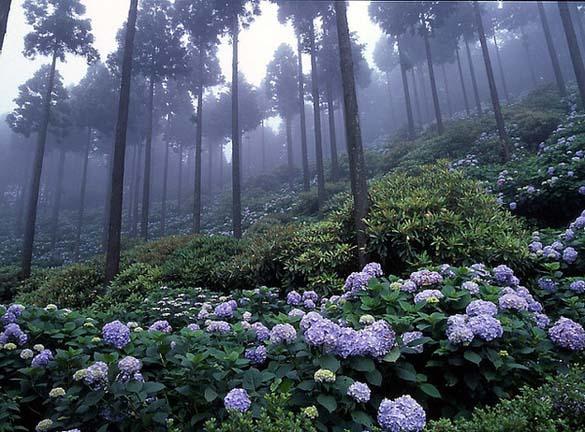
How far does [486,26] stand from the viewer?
39.6m

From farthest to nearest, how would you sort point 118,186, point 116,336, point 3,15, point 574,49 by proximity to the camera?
point 574,49, point 118,186, point 3,15, point 116,336

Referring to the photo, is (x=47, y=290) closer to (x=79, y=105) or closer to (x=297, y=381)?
(x=297, y=381)

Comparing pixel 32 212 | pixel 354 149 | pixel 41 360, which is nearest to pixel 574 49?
pixel 354 149

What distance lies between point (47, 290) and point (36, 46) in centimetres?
1505

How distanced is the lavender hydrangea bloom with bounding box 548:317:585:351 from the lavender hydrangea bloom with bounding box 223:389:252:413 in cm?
249

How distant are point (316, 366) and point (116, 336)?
1.67m

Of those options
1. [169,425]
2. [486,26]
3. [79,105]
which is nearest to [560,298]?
[169,425]

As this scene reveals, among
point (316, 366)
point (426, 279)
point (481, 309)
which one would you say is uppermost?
point (426, 279)

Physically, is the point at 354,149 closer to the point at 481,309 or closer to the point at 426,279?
the point at 426,279

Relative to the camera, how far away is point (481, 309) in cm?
292

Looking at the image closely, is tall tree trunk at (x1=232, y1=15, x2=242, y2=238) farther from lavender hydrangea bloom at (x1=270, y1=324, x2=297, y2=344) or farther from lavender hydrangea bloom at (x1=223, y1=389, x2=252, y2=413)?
lavender hydrangea bloom at (x1=223, y1=389, x2=252, y2=413)

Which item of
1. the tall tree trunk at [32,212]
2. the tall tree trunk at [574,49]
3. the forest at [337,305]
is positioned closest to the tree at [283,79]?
the forest at [337,305]

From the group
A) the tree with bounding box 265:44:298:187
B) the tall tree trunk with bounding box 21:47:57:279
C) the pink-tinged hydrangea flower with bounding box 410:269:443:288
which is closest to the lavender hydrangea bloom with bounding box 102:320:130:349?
the pink-tinged hydrangea flower with bounding box 410:269:443:288

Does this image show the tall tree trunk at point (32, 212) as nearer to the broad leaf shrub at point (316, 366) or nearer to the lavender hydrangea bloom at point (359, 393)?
the broad leaf shrub at point (316, 366)
